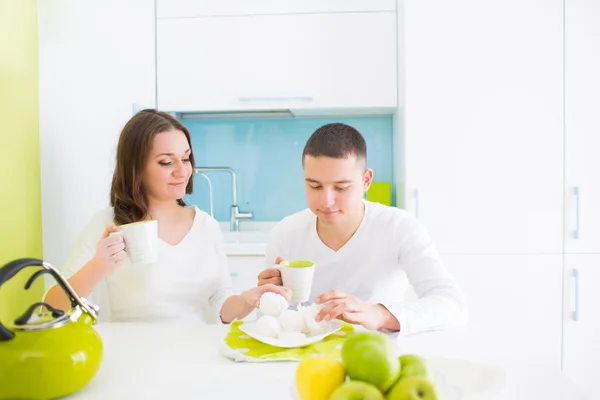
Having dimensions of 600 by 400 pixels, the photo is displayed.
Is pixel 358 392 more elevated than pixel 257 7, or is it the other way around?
pixel 257 7

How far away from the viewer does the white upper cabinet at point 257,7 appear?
8.90 ft

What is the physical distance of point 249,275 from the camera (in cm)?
266

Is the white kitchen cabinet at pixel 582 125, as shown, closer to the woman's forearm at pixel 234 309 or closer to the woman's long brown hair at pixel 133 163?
the woman's forearm at pixel 234 309

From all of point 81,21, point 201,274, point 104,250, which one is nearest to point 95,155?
point 81,21

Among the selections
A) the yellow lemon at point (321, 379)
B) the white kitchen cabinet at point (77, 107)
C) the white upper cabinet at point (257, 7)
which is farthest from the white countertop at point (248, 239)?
the yellow lemon at point (321, 379)

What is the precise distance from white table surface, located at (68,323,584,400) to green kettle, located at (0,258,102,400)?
2.2 inches

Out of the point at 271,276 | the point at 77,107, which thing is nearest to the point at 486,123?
the point at 271,276

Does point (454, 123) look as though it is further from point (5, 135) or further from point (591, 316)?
point (5, 135)

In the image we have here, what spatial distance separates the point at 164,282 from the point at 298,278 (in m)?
0.59

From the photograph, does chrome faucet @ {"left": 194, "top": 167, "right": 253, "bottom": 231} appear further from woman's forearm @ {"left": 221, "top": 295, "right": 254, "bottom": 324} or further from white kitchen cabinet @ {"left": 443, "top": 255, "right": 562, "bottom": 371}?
woman's forearm @ {"left": 221, "top": 295, "right": 254, "bottom": 324}

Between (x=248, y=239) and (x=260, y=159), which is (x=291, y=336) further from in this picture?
(x=260, y=159)

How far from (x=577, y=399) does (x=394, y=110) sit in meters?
2.22

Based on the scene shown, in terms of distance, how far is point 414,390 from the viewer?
628 mm

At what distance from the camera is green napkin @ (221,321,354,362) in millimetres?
1037
